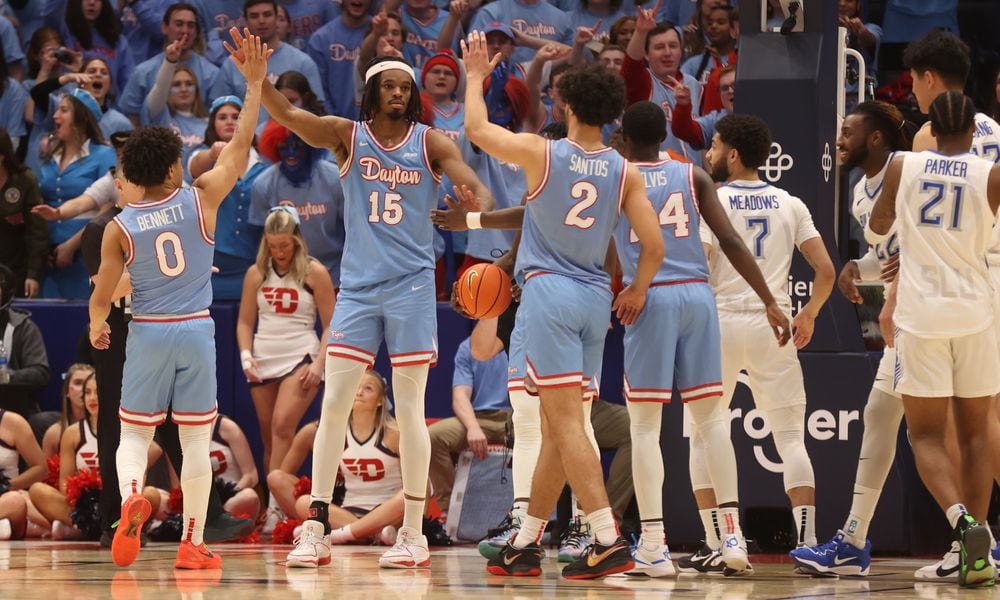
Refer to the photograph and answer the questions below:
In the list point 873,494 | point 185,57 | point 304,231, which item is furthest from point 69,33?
point 873,494

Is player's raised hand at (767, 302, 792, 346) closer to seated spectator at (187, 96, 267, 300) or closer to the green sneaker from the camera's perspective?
the green sneaker

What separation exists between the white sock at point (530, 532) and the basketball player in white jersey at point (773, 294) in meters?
1.29

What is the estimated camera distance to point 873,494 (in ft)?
24.2

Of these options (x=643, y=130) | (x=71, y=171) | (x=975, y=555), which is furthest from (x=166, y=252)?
(x=71, y=171)

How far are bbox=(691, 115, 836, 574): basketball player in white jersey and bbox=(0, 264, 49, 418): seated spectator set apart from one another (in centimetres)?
540

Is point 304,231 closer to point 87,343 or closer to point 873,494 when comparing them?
point 87,343

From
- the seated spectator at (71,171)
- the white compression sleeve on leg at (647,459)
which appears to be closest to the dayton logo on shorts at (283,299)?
the seated spectator at (71,171)

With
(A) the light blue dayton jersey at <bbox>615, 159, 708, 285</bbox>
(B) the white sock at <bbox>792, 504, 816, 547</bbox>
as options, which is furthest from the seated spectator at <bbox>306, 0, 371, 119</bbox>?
(B) the white sock at <bbox>792, 504, 816, 547</bbox>

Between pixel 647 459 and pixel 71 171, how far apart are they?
6648mm

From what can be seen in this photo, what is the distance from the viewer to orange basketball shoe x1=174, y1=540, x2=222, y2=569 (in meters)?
7.19

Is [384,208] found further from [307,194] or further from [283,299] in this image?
[307,194]

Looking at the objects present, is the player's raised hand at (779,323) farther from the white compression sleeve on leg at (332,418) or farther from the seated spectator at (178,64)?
the seated spectator at (178,64)

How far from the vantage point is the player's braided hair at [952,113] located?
6.84 meters

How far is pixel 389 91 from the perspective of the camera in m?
7.36
